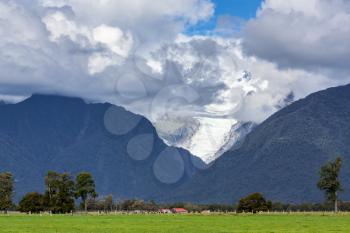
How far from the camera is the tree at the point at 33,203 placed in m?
170

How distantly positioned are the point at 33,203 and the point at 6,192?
10.8 metres

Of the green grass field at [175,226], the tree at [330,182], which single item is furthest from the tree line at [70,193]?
the green grass field at [175,226]

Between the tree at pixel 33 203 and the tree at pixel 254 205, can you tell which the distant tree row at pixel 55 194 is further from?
the tree at pixel 254 205

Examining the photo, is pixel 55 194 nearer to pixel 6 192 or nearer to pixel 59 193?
pixel 59 193

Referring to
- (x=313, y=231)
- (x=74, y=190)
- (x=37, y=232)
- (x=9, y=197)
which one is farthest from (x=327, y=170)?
(x=37, y=232)

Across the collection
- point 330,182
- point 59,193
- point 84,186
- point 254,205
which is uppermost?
point 330,182

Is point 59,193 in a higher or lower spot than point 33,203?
higher

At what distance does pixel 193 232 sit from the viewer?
63.3 m

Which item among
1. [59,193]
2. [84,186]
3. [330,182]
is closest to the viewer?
[330,182]

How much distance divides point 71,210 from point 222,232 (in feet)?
362

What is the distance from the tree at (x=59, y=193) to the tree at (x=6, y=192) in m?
13.3

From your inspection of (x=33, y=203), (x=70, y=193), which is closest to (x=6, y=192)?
(x=33, y=203)

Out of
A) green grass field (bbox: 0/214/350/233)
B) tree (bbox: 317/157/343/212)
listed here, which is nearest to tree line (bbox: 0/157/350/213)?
tree (bbox: 317/157/343/212)

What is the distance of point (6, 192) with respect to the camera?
582ft
